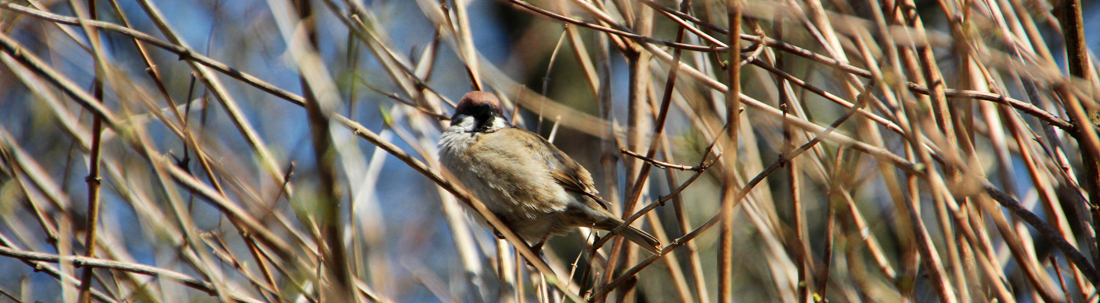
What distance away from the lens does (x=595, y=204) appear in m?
3.08

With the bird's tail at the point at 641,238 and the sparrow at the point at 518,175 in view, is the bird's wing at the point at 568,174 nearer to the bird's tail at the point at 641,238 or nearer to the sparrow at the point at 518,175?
the sparrow at the point at 518,175

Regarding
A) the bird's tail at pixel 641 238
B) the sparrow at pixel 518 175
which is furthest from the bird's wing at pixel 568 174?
the bird's tail at pixel 641 238

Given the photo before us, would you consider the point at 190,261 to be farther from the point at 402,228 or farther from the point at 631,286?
the point at 402,228

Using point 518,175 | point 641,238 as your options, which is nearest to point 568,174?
point 518,175

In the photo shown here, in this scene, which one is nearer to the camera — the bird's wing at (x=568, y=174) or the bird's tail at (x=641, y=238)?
the bird's tail at (x=641, y=238)

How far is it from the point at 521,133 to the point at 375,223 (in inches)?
41.9

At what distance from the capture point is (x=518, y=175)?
10.1 feet

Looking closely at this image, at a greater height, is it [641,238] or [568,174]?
[568,174]

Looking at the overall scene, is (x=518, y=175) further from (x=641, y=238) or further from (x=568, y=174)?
(x=641, y=238)

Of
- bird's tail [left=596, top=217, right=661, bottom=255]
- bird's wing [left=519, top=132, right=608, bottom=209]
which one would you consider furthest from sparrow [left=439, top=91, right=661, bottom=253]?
bird's tail [left=596, top=217, right=661, bottom=255]

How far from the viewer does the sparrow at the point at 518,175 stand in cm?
306

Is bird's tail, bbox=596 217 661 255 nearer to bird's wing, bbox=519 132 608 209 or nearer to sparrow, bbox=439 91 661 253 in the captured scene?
sparrow, bbox=439 91 661 253

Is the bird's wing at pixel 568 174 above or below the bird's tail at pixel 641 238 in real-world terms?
above

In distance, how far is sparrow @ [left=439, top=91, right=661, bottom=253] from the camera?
306 centimetres
